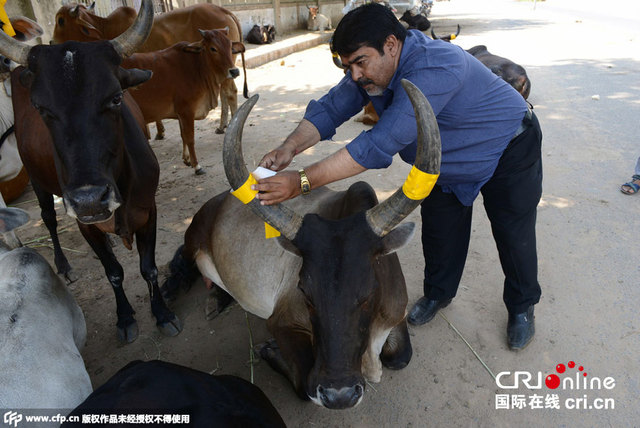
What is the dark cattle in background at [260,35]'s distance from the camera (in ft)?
50.1

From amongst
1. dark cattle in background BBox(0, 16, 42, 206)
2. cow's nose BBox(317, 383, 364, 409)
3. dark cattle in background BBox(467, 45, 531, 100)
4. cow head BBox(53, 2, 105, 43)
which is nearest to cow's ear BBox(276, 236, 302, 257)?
cow's nose BBox(317, 383, 364, 409)

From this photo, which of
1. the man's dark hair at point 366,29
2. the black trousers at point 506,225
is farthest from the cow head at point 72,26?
the black trousers at point 506,225

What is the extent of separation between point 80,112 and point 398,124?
6.02 ft

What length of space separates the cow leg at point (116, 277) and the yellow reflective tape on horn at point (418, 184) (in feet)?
7.77

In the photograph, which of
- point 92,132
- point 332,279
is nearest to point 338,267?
point 332,279

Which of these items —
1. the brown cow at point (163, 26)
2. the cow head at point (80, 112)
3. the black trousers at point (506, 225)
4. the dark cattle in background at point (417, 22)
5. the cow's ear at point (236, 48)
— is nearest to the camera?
the cow head at point (80, 112)

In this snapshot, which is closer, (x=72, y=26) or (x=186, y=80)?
(x=186, y=80)

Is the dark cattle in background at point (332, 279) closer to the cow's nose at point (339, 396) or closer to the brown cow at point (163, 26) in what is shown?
the cow's nose at point (339, 396)

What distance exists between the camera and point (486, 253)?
4215 mm

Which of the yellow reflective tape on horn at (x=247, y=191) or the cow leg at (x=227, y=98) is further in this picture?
the cow leg at (x=227, y=98)

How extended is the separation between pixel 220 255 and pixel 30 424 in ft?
5.48

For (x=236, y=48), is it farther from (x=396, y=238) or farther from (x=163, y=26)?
(x=396, y=238)

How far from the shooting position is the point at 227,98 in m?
7.48

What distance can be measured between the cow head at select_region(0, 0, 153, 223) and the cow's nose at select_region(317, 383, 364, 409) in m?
1.61
